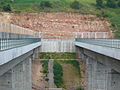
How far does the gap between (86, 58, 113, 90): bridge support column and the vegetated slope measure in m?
34.0

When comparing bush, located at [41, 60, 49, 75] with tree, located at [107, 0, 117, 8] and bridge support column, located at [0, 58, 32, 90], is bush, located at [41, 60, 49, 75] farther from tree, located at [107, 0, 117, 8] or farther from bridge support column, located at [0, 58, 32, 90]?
tree, located at [107, 0, 117, 8]

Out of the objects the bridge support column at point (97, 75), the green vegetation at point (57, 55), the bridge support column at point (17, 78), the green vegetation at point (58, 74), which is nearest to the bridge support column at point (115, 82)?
the bridge support column at point (97, 75)

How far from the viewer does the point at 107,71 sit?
123ft

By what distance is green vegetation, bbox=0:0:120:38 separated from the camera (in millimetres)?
84775

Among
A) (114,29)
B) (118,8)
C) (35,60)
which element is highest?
(118,8)

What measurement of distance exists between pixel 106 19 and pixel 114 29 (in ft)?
15.8

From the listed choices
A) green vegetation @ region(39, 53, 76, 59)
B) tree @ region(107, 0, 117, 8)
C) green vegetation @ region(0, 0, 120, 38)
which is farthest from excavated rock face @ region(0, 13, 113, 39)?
tree @ region(107, 0, 117, 8)

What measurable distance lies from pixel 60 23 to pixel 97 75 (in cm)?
4172

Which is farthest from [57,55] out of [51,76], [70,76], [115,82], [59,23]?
[115,82]

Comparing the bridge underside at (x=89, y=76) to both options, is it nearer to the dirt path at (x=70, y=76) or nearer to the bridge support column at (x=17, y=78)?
the bridge support column at (x=17, y=78)

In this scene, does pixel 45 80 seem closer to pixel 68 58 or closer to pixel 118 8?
pixel 68 58

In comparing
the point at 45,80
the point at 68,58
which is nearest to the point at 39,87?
the point at 45,80

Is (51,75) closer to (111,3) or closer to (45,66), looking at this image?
(45,66)

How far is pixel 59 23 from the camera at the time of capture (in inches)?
3206
